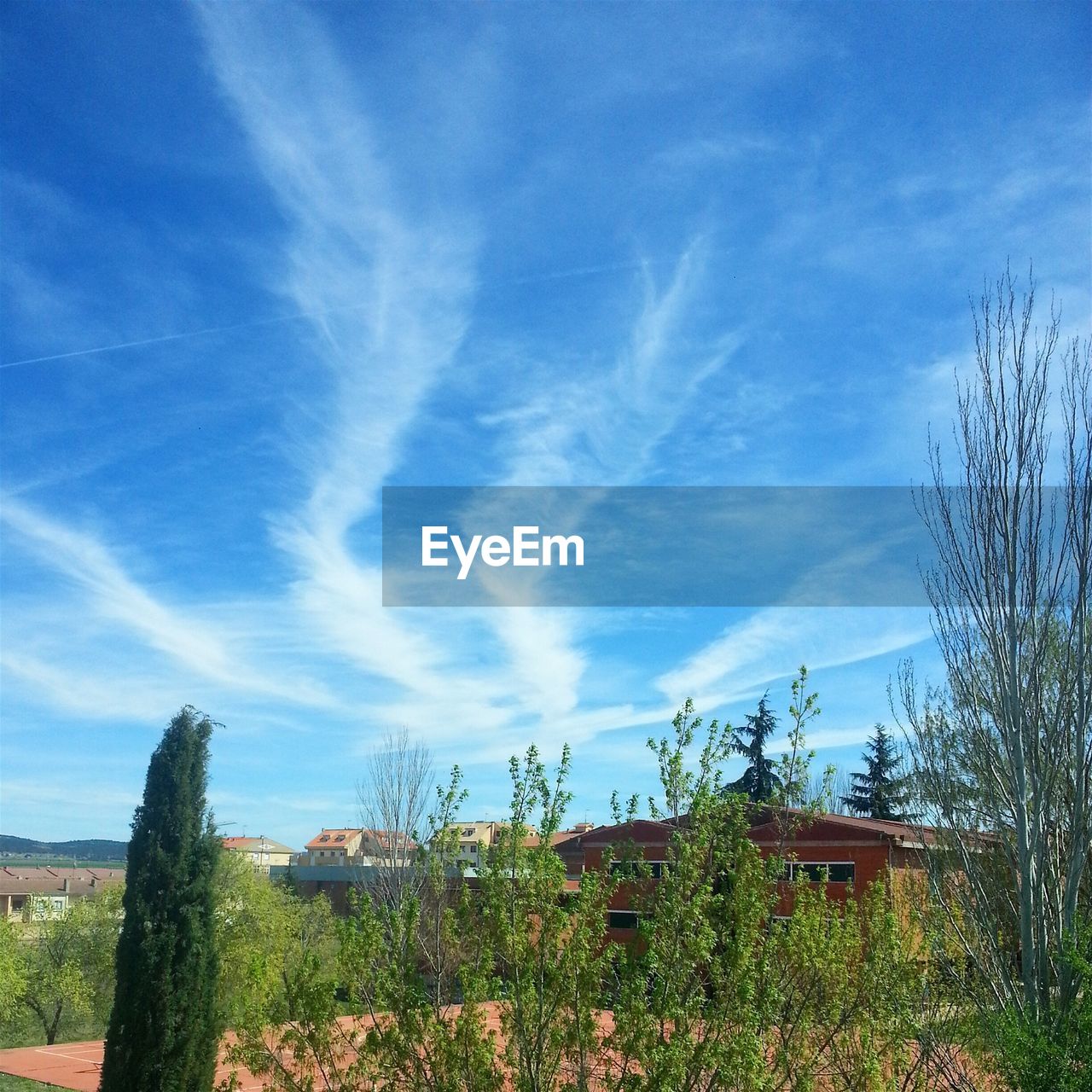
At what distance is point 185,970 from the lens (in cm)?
991

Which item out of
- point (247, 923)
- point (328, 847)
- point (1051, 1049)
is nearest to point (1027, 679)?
point (1051, 1049)

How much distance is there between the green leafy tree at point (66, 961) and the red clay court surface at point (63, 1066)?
1851 mm

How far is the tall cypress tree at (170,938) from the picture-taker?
963 cm

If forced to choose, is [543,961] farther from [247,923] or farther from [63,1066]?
[247,923]

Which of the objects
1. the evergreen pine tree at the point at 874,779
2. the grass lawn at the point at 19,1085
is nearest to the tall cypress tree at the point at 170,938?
the grass lawn at the point at 19,1085

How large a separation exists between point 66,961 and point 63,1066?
6.52 metres

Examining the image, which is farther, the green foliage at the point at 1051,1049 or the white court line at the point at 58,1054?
the white court line at the point at 58,1054

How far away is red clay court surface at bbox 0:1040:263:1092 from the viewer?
505 inches

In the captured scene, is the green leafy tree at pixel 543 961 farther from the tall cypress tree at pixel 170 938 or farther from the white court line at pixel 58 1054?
the white court line at pixel 58 1054

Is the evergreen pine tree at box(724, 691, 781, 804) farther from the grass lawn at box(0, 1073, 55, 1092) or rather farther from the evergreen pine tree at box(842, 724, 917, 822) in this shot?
the grass lawn at box(0, 1073, 55, 1092)

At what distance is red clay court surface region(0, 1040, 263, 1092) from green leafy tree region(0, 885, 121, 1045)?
1851 mm

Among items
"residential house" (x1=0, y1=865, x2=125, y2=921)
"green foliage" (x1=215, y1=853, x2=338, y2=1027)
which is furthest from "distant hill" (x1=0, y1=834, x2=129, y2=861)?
"green foliage" (x1=215, y1=853, x2=338, y2=1027)

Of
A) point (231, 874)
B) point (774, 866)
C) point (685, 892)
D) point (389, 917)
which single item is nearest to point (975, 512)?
point (774, 866)

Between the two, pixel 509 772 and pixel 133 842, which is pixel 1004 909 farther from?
pixel 133 842
